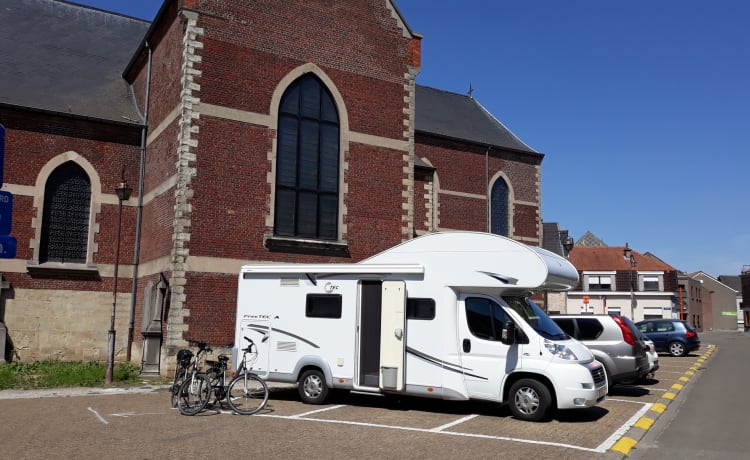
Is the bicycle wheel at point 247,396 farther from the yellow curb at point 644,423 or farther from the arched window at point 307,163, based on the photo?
the yellow curb at point 644,423

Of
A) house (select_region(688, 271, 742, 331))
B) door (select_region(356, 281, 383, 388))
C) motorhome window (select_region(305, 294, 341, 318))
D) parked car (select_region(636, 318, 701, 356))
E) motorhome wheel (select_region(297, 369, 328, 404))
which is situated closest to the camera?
door (select_region(356, 281, 383, 388))

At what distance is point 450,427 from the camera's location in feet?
31.5

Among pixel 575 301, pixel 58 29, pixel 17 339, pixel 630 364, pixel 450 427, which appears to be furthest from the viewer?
pixel 575 301

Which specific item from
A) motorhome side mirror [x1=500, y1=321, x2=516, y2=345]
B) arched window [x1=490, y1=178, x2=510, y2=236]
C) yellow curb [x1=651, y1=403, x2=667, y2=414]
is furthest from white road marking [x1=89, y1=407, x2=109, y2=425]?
arched window [x1=490, y1=178, x2=510, y2=236]

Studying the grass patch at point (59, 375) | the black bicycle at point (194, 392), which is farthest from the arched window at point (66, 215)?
the black bicycle at point (194, 392)

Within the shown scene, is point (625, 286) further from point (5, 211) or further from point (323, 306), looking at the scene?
point (5, 211)

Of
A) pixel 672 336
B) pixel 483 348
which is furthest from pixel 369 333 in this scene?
pixel 672 336

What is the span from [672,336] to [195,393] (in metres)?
21.9

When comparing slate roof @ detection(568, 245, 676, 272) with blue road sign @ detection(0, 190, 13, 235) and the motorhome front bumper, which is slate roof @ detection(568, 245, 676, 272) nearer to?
the motorhome front bumper

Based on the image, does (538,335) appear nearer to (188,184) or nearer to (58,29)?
(188,184)

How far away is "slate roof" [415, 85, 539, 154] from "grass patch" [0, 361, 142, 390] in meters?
18.4

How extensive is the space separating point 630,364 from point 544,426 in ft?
15.6

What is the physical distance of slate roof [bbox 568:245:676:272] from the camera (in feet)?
191

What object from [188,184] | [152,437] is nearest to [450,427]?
[152,437]
